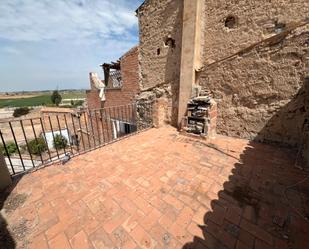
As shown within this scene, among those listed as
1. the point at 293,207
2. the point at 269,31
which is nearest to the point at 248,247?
the point at 293,207

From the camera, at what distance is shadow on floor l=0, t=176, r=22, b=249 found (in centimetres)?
144

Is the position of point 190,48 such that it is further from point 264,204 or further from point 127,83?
point 264,204

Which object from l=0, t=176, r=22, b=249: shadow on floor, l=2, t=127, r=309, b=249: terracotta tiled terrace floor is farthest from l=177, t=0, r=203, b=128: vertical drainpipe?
l=0, t=176, r=22, b=249: shadow on floor

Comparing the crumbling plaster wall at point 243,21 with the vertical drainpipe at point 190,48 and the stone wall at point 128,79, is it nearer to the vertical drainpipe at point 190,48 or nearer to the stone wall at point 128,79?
the vertical drainpipe at point 190,48

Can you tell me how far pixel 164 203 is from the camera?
6.12ft

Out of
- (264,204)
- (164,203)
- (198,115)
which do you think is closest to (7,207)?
(164,203)

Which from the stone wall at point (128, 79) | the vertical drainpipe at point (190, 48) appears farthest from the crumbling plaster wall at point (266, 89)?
the stone wall at point (128, 79)

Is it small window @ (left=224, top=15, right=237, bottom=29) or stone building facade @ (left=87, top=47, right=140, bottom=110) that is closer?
small window @ (left=224, top=15, right=237, bottom=29)

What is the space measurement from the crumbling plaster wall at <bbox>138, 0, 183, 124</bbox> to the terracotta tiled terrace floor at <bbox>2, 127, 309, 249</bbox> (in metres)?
2.73

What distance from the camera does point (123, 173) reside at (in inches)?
99.4

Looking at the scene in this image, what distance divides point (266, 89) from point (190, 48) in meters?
2.14

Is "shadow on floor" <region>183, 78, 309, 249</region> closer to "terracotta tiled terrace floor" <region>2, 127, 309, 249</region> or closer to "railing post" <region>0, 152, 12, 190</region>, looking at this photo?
"terracotta tiled terrace floor" <region>2, 127, 309, 249</region>

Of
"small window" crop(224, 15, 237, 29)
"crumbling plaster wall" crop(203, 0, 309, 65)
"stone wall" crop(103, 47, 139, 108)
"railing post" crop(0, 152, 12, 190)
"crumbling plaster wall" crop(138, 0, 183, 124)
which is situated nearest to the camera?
"railing post" crop(0, 152, 12, 190)

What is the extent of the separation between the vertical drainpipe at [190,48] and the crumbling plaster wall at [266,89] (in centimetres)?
42
